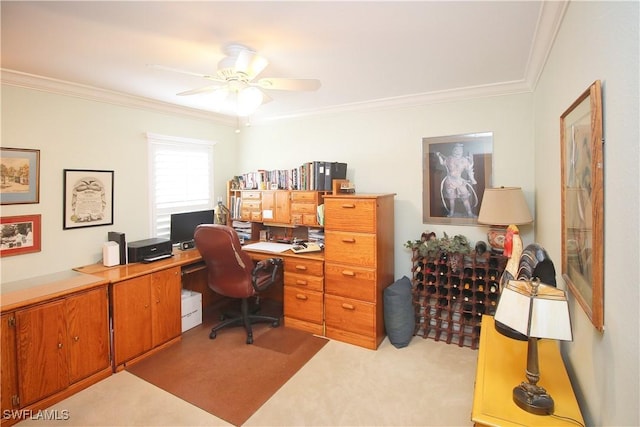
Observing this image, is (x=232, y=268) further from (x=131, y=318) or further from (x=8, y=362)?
(x=8, y=362)

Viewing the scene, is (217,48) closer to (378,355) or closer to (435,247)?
(435,247)

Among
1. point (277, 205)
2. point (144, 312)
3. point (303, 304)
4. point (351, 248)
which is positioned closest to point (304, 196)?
point (277, 205)

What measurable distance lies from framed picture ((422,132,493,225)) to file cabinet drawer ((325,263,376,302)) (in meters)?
0.91

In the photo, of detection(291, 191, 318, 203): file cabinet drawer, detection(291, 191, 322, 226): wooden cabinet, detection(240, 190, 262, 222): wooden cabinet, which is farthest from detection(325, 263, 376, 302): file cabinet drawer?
detection(240, 190, 262, 222): wooden cabinet

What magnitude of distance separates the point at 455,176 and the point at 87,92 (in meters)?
3.52

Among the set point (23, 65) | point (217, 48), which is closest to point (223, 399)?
point (217, 48)

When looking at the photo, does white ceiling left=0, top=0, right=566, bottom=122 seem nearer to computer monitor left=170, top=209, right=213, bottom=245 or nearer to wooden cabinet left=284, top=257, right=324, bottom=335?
computer monitor left=170, top=209, right=213, bottom=245

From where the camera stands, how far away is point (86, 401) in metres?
2.34

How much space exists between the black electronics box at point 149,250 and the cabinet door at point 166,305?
259mm

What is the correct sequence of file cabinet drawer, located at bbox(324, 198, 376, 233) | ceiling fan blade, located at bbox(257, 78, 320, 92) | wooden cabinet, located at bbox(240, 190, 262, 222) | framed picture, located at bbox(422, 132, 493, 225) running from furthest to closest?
wooden cabinet, located at bbox(240, 190, 262, 222)
framed picture, located at bbox(422, 132, 493, 225)
file cabinet drawer, located at bbox(324, 198, 376, 233)
ceiling fan blade, located at bbox(257, 78, 320, 92)

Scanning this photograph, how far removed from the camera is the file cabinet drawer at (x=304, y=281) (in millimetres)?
3352

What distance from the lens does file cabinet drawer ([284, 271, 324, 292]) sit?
3352 mm

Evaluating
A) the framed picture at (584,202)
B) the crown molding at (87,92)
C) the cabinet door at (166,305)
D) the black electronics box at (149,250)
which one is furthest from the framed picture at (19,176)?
the framed picture at (584,202)

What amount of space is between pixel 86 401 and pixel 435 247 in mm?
3001
